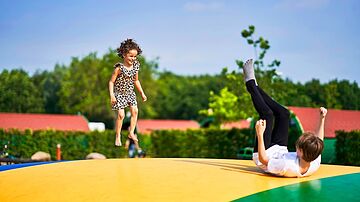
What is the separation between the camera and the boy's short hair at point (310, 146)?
156 inches

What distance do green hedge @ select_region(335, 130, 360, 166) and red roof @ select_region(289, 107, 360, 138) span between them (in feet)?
6.52

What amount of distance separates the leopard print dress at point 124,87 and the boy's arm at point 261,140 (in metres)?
2.67

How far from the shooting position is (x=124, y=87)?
6.46m

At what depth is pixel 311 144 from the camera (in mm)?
3955

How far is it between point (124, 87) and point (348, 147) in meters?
9.95

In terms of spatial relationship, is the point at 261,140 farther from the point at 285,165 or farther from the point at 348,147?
the point at 348,147

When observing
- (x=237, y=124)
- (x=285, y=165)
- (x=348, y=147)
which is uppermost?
(x=285, y=165)

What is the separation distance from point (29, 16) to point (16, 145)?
7.18 metres

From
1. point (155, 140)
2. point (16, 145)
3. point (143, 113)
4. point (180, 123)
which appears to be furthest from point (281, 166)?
point (143, 113)

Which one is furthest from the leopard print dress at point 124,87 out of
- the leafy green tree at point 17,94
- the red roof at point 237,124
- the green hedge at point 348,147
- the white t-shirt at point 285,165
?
the red roof at point 237,124

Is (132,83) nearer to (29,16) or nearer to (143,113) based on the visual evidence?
(29,16)

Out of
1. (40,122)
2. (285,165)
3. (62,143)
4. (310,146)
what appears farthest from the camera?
(40,122)

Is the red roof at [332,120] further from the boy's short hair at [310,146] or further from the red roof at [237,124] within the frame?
the red roof at [237,124]

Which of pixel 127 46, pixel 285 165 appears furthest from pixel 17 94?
pixel 285 165
